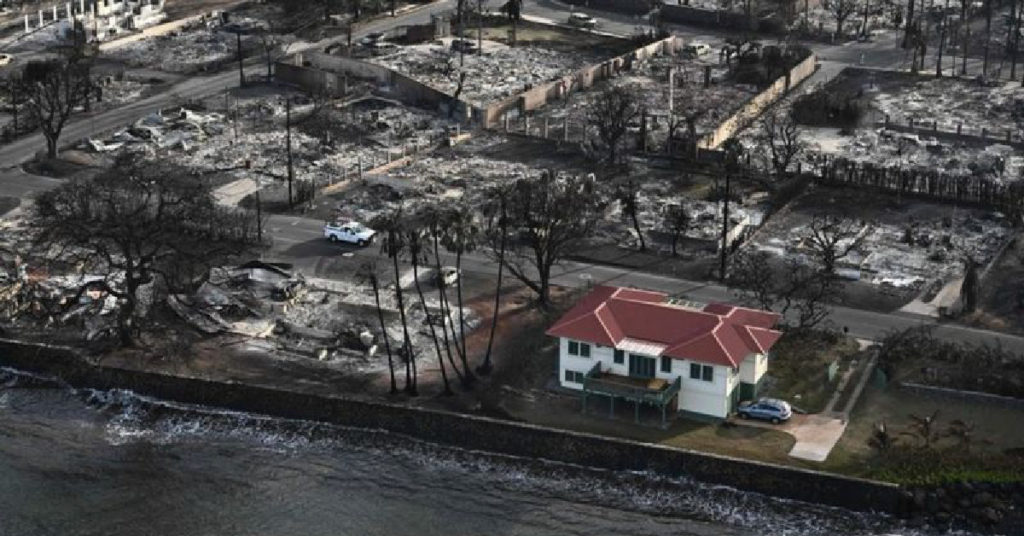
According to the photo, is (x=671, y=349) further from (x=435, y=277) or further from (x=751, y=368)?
(x=435, y=277)

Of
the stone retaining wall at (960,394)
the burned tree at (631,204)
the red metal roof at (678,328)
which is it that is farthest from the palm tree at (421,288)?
the stone retaining wall at (960,394)

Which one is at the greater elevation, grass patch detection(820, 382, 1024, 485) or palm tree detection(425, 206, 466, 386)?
palm tree detection(425, 206, 466, 386)

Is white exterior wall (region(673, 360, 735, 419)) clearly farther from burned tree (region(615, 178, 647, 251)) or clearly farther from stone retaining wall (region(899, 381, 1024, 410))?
burned tree (region(615, 178, 647, 251))

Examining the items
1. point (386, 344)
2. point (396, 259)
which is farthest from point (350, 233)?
point (386, 344)

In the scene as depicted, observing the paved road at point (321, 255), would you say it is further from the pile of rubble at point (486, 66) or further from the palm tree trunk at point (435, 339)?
the pile of rubble at point (486, 66)

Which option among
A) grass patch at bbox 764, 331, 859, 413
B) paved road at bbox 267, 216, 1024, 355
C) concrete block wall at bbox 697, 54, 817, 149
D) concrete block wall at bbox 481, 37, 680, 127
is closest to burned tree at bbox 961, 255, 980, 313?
paved road at bbox 267, 216, 1024, 355

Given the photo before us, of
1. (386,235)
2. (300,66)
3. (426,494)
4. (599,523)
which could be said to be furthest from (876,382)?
(300,66)
